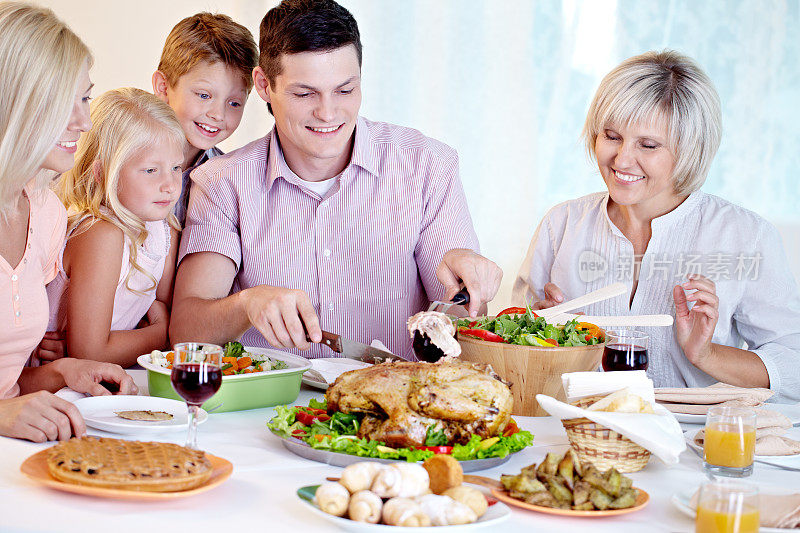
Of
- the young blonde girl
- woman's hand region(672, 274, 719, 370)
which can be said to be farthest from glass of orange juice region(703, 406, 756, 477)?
the young blonde girl

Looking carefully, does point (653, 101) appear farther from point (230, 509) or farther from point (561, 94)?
point (561, 94)

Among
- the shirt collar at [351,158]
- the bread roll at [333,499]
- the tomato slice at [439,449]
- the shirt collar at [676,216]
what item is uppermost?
the shirt collar at [351,158]

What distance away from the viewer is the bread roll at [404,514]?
1223mm

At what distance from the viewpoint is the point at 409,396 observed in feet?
5.31

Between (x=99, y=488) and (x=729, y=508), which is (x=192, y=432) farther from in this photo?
(x=729, y=508)

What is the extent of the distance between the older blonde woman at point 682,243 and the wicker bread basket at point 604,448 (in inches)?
45.2

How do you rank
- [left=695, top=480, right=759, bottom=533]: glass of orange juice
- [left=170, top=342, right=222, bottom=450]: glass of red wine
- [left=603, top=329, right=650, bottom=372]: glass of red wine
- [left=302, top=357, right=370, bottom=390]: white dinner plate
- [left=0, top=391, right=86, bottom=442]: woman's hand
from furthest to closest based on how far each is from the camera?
[left=302, top=357, right=370, bottom=390]: white dinner plate → [left=603, top=329, right=650, bottom=372]: glass of red wine → [left=0, top=391, right=86, bottom=442]: woman's hand → [left=170, top=342, right=222, bottom=450]: glass of red wine → [left=695, top=480, right=759, bottom=533]: glass of orange juice

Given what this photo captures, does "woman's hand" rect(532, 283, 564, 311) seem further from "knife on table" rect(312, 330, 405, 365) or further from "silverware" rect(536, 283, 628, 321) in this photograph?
"knife on table" rect(312, 330, 405, 365)

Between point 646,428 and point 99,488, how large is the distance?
3.11ft

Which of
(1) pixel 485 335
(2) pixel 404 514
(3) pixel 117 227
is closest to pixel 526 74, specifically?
(3) pixel 117 227

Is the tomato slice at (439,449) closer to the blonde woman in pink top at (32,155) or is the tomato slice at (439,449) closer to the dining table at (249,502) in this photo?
the dining table at (249,502)

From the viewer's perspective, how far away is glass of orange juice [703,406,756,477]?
5.11ft

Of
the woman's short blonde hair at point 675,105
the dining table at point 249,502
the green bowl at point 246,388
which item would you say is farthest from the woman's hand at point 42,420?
the woman's short blonde hair at point 675,105

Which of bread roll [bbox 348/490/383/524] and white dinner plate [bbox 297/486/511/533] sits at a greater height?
bread roll [bbox 348/490/383/524]
